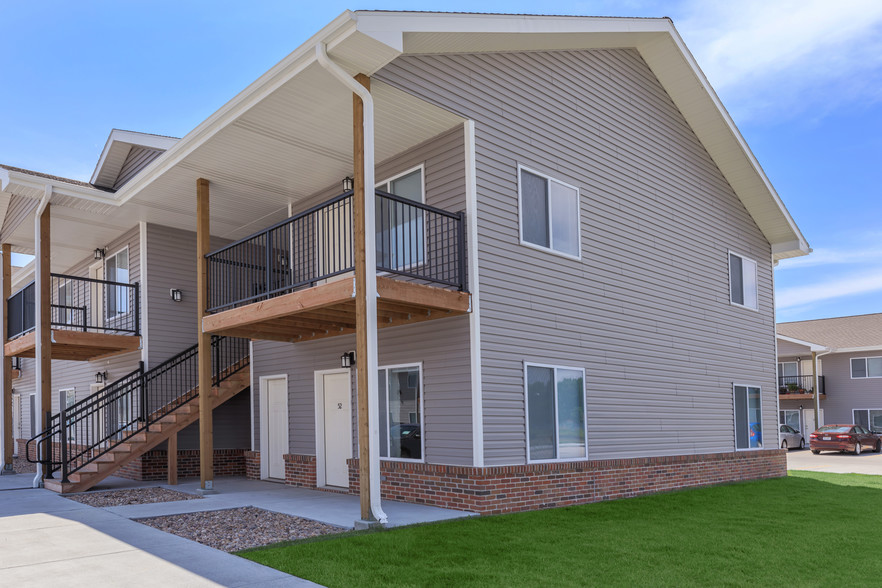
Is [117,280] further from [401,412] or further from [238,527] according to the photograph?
[238,527]

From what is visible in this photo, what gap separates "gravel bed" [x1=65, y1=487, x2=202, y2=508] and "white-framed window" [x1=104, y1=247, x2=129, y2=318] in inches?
208

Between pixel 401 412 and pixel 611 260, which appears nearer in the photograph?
pixel 401 412

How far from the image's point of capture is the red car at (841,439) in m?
28.9

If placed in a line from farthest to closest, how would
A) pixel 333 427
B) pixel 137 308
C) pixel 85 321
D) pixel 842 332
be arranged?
1. pixel 842 332
2. pixel 85 321
3. pixel 137 308
4. pixel 333 427

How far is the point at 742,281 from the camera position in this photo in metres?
16.8

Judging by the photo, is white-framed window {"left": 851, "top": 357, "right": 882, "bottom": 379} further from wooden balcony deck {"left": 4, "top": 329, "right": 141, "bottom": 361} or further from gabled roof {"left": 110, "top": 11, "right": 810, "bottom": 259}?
wooden balcony deck {"left": 4, "top": 329, "right": 141, "bottom": 361}

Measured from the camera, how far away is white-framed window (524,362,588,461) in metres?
10.4

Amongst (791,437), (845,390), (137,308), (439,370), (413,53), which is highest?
(413,53)

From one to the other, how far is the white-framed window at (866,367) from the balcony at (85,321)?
109 ft

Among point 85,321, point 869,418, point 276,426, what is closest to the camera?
point 276,426

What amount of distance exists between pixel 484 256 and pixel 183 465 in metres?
8.92

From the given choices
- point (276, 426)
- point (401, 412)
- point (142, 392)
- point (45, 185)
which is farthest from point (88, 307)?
point (401, 412)

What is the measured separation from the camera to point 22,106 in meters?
24.0

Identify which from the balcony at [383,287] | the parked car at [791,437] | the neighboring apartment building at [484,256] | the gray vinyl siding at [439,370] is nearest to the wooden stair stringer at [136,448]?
the neighboring apartment building at [484,256]
